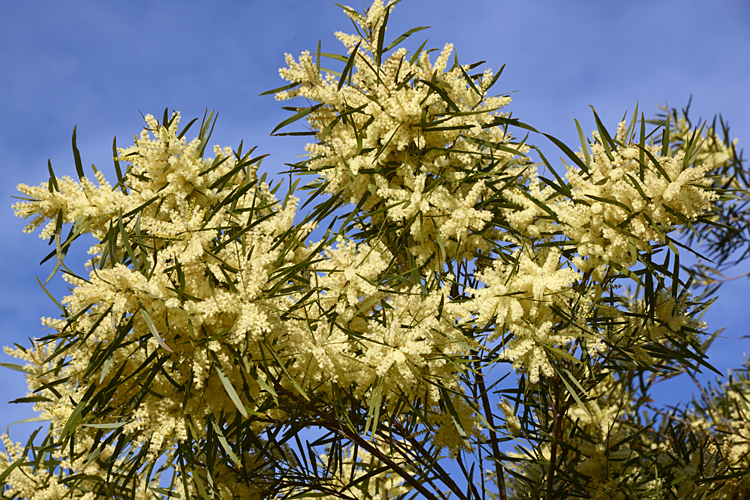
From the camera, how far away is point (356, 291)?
214 cm

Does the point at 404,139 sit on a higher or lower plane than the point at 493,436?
higher

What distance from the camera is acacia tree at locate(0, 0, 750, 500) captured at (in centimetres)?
188

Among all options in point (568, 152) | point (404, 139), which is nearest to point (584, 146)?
point (568, 152)

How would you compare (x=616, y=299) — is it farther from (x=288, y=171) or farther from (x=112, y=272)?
(x=112, y=272)

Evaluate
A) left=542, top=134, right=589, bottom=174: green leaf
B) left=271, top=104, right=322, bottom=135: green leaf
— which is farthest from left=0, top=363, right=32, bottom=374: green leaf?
left=542, top=134, right=589, bottom=174: green leaf

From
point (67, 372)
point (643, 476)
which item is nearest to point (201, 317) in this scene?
point (67, 372)

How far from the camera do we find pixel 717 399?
4.35 m

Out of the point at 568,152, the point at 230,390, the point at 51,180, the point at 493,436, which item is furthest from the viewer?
the point at 493,436

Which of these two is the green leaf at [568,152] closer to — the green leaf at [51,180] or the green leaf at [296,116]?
the green leaf at [296,116]

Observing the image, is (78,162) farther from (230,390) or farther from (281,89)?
(230,390)

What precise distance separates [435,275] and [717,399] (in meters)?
2.89

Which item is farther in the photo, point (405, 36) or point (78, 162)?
point (405, 36)

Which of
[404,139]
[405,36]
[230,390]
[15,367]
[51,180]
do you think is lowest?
[230,390]

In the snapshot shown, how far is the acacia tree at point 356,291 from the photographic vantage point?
1.88 meters
